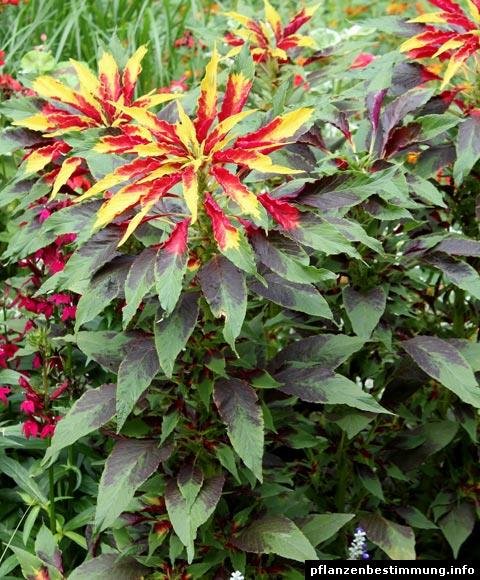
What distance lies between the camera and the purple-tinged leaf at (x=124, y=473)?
152 cm

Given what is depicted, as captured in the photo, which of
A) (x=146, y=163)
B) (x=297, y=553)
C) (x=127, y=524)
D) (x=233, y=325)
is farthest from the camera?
(x=127, y=524)

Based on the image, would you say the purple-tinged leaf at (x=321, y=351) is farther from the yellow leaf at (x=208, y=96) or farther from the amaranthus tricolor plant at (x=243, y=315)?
the yellow leaf at (x=208, y=96)

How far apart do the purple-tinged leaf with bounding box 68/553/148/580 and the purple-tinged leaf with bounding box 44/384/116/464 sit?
282mm

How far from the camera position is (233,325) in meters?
1.37

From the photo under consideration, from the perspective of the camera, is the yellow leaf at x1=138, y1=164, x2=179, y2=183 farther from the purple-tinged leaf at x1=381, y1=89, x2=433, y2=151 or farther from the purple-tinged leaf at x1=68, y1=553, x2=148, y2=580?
the purple-tinged leaf at x1=68, y1=553, x2=148, y2=580

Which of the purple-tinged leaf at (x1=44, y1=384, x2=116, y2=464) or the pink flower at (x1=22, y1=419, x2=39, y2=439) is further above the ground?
the purple-tinged leaf at (x1=44, y1=384, x2=116, y2=464)

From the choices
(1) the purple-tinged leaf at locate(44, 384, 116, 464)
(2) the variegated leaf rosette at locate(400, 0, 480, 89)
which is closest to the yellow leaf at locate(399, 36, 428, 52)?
(2) the variegated leaf rosette at locate(400, 0, 480, 89)

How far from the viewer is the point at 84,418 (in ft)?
5.21

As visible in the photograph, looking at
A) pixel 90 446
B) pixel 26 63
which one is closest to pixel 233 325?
pixel 90 446

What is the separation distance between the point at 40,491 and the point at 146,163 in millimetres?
1004

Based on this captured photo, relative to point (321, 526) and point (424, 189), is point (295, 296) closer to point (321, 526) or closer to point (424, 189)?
point (424, 189)

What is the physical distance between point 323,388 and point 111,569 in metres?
0.56

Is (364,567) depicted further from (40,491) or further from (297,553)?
(40,491)

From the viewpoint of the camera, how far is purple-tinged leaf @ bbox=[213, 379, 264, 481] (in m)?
1.49
